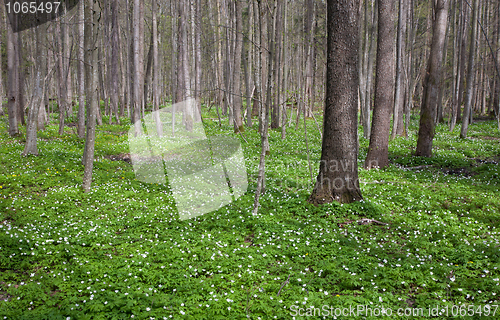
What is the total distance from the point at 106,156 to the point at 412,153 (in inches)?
501

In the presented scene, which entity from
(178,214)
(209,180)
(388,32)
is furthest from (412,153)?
(178,214)

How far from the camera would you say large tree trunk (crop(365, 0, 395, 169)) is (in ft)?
36.8

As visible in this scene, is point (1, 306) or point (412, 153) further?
point (412, 153)

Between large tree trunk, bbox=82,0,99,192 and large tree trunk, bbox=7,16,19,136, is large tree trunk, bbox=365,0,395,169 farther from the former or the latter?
large tree trunk, bbox=7,16,19,136

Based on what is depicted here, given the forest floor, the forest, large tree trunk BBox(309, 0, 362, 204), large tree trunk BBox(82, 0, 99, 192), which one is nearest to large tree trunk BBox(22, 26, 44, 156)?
the forest

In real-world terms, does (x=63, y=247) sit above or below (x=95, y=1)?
below

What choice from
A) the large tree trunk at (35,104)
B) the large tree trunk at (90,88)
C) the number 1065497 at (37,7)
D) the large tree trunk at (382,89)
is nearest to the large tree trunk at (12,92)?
the number 1065497 at (37,7)

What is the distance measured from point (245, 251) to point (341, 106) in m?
3.99

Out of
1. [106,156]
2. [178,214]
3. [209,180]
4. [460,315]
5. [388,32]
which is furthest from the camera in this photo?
[106,156]

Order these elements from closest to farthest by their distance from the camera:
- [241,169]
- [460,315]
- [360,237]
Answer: [460,315] < [360,237] < [241,169]

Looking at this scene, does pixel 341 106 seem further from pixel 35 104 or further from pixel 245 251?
pixel 35 104

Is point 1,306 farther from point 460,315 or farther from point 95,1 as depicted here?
point 95,1

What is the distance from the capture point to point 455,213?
7.51 metres

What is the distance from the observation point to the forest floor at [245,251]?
4215 millimetres
